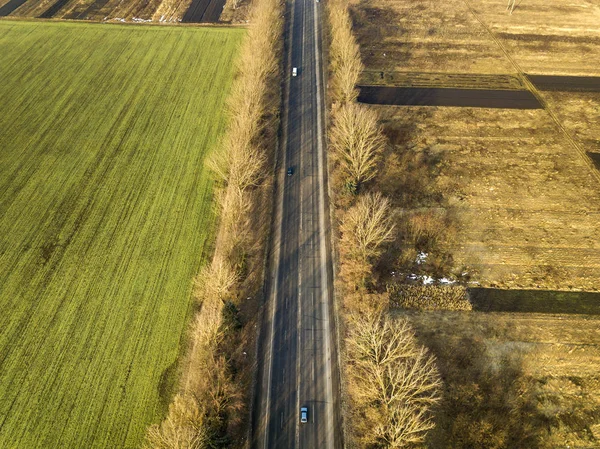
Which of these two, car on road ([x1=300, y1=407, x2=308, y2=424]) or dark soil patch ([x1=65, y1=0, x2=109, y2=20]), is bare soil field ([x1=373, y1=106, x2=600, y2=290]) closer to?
car on road ([x1=300, y1=407, x2=308, y2=424])

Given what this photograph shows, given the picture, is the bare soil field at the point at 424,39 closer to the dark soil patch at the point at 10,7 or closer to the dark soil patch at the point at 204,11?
the dark soil patch at the point at 204,11

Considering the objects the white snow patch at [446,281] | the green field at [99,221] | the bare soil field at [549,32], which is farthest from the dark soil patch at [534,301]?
the bare soil field at [549,32]

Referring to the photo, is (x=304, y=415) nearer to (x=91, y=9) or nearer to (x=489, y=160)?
(x=489, y=160)

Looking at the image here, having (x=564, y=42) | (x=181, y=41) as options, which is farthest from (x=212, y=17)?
(x=564, y=42)

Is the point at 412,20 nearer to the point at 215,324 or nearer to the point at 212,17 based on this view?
the point at 212,17

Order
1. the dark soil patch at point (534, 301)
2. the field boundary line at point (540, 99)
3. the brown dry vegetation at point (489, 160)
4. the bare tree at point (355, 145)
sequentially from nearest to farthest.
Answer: the dark soil patch at point (534, 301) < the brown dry vegetation at point (489, 160) < the bare tree at point (355, 145) < the field boundary line at point (540, 99)

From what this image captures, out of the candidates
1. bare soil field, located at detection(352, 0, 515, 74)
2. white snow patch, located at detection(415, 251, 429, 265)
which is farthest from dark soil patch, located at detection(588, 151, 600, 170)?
white snow patch, located at detection(415, 251, 429, 265)
